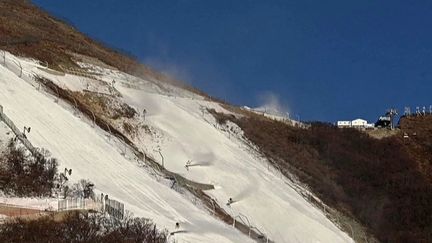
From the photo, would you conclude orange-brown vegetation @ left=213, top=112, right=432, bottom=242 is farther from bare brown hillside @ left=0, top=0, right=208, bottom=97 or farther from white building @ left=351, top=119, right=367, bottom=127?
bare brown hillside @ left=0, top=0, right=208, bottom=97

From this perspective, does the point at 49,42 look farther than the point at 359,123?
No

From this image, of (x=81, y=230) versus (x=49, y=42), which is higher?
(x=49, y=42)

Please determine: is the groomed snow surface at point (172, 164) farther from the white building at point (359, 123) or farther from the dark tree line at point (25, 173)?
the white building at point (359, 123)

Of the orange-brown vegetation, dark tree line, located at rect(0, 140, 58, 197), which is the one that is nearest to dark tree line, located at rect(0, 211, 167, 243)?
dark tree line, located at rect(0, 140, 58, 197)

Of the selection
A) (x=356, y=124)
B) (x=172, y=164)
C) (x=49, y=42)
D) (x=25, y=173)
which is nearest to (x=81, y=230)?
(x=25, y=173)

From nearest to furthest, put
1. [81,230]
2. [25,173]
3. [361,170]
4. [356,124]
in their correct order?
[81,230], [25,173], [361,170], [356,124]

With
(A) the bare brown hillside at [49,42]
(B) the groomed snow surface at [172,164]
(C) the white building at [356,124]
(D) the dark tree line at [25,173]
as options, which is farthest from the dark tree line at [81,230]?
(C) the white building at [356,124]

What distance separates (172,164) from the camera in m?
46.5

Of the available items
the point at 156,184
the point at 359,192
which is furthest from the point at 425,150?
the point at 156,184

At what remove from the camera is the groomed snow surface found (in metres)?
37.3

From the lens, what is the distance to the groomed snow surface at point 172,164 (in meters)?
37.3

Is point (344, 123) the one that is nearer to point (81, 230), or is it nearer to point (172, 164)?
point (172, 164)

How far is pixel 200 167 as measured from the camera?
47.6m

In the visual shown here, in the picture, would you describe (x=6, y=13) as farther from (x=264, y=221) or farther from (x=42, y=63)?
(x=264, y=221)
